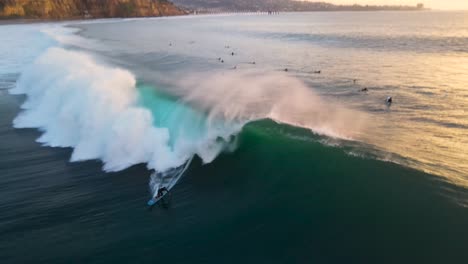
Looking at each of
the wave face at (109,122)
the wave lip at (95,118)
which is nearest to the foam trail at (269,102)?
the wave face at (109,122)

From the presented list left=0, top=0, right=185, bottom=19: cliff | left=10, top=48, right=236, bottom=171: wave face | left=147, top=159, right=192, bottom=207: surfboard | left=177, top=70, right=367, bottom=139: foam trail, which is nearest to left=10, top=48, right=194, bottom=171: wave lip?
left=10, top=48, right=236, bottom=171: wave face

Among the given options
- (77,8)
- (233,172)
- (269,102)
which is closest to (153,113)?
(269,102)

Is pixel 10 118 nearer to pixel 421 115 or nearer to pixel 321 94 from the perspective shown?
pixel 321 94

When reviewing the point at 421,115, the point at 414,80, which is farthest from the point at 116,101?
the point at 414,80

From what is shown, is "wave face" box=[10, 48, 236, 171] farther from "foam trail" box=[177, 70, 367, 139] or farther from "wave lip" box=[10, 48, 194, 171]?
"foam trail" box=[177, 70, 367, 139]

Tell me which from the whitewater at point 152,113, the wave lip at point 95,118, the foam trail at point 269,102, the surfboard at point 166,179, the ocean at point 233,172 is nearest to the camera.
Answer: the ocean at point 233,172

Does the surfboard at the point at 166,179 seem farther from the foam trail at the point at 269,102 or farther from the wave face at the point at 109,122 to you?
the foam trail at the point at 269,102

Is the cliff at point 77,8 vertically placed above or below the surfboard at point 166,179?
above
